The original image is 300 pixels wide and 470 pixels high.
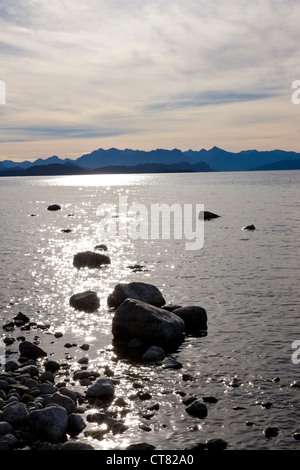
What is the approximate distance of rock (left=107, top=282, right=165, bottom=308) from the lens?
78.8 ft

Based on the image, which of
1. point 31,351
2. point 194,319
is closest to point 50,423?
point 31,351

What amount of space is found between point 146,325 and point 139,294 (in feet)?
16.2

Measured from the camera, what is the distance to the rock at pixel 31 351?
18.2m

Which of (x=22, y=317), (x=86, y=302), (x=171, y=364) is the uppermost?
(x=86, y=302)

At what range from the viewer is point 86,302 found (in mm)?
25031

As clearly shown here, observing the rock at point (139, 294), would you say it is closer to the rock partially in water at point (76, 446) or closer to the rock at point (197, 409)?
the rock at point (197, 409)

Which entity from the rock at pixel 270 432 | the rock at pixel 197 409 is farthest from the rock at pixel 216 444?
the rock at pixel 197 409

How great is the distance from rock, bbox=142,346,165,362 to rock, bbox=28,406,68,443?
18.2 feet

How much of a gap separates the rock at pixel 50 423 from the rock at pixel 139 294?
453 inches

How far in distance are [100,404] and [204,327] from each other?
329 inches

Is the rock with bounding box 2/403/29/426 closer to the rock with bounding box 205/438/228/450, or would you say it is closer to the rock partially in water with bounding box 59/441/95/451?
the rock partially in water with bounding box 59/441/95/451

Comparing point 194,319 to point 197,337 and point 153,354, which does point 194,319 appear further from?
point 153,354

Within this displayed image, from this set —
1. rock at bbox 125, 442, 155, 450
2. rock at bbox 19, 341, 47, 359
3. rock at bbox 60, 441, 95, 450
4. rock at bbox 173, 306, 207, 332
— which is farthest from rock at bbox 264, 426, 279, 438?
rock at bbox 19, 341, 47, 359
